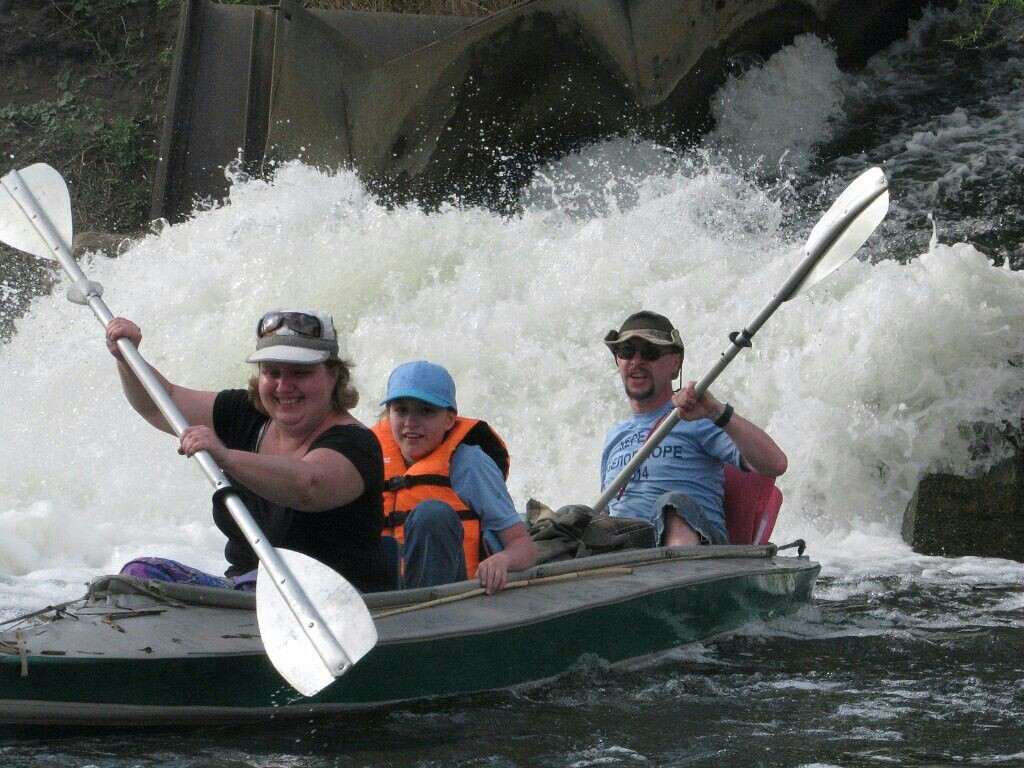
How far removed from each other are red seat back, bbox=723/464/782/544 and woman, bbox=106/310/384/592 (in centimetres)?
150

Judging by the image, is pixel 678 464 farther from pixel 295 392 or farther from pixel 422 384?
pixel 295 392

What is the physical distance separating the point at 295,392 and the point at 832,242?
2092mm

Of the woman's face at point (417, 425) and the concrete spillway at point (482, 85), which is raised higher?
the concrete spillway at point (482, 85)

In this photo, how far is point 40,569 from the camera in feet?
18.2

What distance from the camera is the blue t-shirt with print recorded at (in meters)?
4.19

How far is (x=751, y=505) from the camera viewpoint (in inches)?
170

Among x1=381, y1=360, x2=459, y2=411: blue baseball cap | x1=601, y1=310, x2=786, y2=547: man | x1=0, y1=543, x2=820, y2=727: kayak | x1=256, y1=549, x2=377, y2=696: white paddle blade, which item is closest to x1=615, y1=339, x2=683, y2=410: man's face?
x1=601, y1=310, x2=786, y2=547: man

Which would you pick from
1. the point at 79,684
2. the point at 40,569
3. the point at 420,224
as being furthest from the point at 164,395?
the point at 420,224

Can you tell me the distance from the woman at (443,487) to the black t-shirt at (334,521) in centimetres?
24

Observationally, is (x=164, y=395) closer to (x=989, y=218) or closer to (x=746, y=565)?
(x=746, y=565)

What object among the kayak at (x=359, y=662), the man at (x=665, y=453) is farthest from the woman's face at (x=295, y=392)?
the man at (x=665, y=453)

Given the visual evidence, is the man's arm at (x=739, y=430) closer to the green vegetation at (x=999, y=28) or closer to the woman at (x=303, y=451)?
the woman at (x=303, y=451)

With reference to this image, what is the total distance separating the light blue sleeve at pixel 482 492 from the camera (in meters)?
3.45

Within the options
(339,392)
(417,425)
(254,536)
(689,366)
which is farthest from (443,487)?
(689,366)
